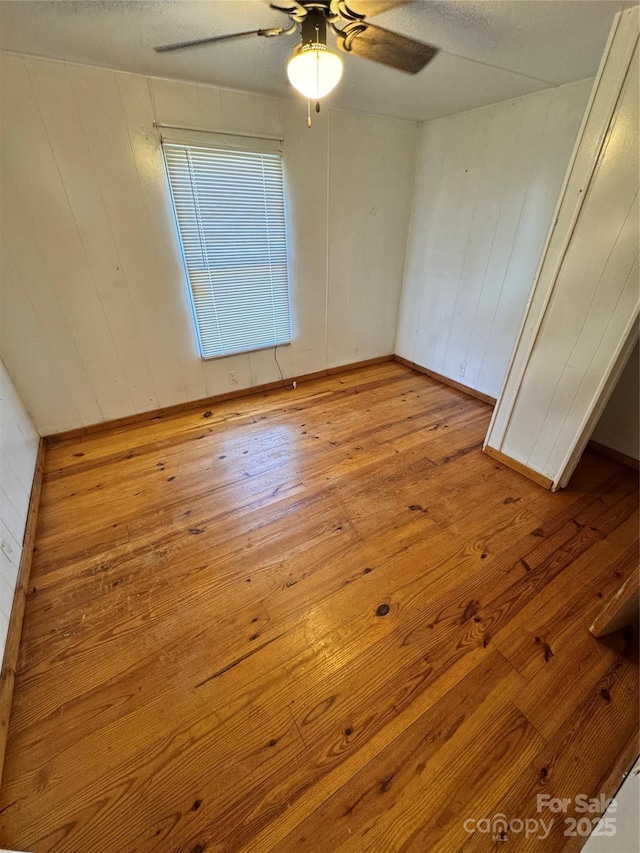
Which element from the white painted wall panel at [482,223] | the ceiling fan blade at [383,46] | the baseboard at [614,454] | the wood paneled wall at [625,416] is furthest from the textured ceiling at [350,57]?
the baseboard at [614,454]

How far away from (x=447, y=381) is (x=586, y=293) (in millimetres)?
1702

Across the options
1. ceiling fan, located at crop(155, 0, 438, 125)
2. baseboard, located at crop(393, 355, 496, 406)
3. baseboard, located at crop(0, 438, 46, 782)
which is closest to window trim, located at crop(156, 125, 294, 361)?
ceiling fan, located at crop(155, 0, 438, 125)

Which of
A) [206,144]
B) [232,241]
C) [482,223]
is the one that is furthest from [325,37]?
[482,223]

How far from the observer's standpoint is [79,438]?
2.52 m

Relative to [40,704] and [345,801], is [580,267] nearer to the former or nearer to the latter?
[345,801]

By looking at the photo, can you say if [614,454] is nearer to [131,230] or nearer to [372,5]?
[372,5]

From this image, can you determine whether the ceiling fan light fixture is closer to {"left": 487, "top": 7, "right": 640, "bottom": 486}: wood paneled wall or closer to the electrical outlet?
{"left": 487, "top": 7, "right": 640, "bottom": 486}: wood paneled wall

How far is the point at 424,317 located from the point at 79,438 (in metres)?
3.25

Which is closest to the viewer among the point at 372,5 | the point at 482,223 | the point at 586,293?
the point at 372,5

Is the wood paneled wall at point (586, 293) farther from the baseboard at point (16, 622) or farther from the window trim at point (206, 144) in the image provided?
the baseboard at point (16, 622)

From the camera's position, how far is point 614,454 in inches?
88.9

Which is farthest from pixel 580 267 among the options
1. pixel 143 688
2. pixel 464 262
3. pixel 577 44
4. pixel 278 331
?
pixel 143 688

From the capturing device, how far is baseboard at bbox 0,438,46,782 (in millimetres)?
1111

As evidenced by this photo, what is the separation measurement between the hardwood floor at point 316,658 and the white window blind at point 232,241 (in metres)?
1.27
